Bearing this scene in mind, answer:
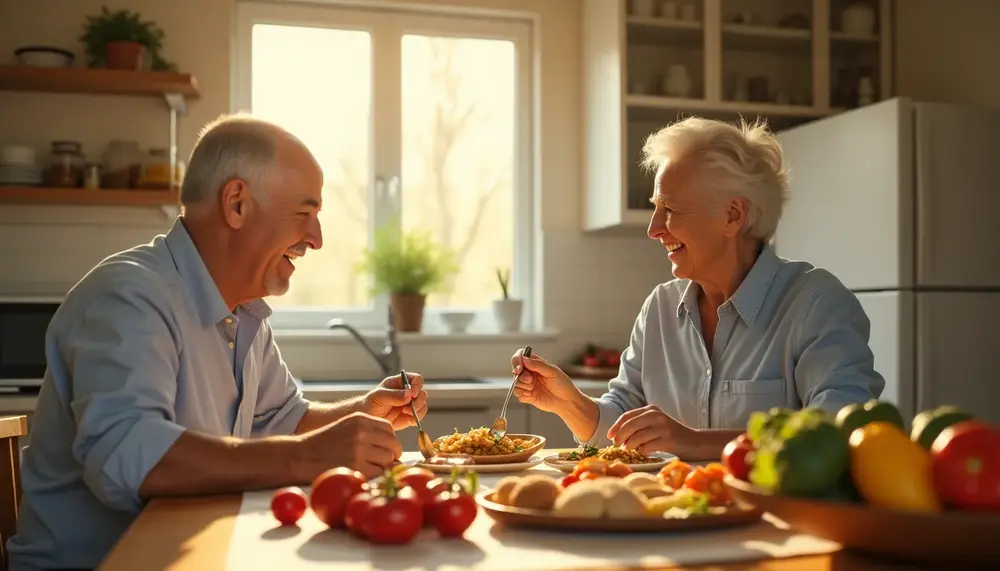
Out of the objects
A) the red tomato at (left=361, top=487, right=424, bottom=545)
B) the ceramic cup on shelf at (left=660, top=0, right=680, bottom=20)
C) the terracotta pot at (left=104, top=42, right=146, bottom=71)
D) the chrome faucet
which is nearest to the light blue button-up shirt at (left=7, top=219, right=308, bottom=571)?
the red tomato at (left=361, top=487, right=424, bottom=545)

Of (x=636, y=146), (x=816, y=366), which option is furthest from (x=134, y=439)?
(x=636, y=146)

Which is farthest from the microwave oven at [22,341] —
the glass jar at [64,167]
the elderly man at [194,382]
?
the elderly man at [194,382]

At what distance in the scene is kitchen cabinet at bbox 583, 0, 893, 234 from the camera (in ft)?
12.9

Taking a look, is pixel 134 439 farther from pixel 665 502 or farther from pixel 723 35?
pixel 723 35

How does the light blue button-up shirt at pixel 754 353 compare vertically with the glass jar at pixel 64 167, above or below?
below

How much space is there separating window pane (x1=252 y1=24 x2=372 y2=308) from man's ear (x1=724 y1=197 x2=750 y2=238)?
2.22 meters

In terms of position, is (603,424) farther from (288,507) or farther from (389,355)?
(389,355)

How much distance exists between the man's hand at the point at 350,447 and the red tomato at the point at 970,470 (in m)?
0.83

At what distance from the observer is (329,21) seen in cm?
416

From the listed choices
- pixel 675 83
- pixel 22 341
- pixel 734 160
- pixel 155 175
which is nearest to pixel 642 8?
pixel 675 83

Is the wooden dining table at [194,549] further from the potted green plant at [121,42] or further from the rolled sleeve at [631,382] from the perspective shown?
the potted green plant at [121,42]

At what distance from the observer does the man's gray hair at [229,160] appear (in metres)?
1.83

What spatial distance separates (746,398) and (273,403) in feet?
3.40

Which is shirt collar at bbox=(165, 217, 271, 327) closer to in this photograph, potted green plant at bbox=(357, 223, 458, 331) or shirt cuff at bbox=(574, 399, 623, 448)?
shirt cuff at bbox=(574, 399, 623, 448)
